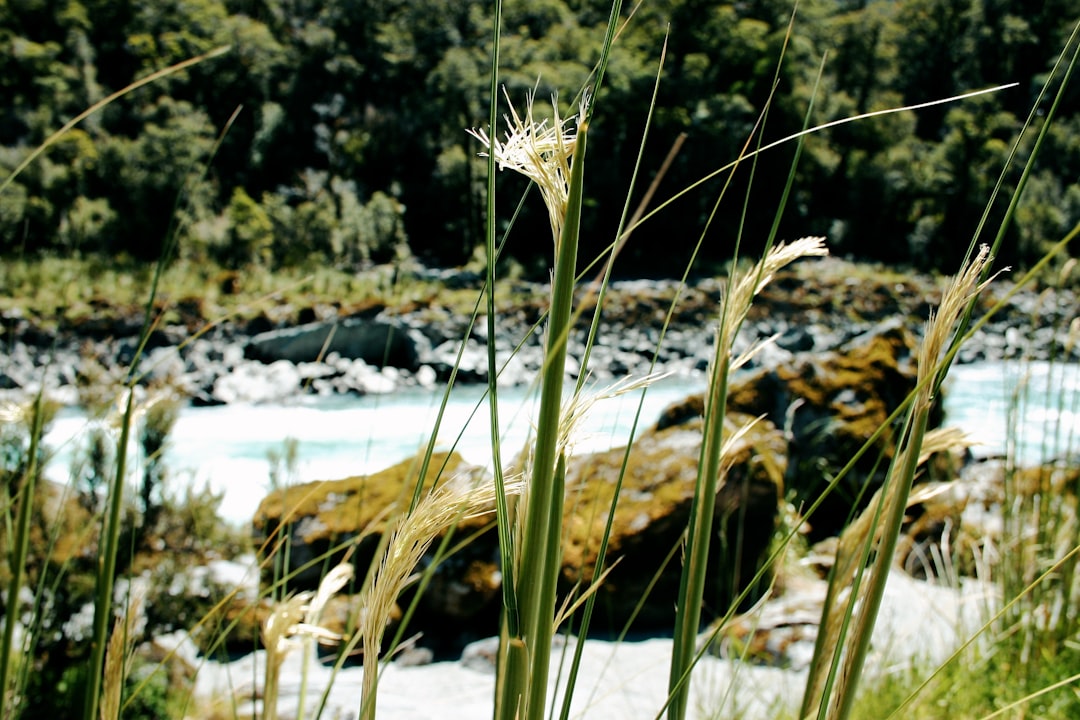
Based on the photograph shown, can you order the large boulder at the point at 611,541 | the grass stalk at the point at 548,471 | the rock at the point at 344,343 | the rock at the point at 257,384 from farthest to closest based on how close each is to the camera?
the rock at the point at 344,343, the rock at the point at 257,384, the large boulder at the point at 611,541, the grass stalk at the point at 548,471

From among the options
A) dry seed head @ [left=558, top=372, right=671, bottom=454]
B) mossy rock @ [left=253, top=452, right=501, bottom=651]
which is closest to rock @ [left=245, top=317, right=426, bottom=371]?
mossy rock @ [left=253, top=452, right=501, bottom=651]

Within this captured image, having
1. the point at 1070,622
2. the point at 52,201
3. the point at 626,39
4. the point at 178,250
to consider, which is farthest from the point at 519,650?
the point at 626,39

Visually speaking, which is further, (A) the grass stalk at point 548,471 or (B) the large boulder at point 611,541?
(B) the large boulder at point 611,541

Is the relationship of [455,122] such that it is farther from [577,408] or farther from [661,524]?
[577,408]

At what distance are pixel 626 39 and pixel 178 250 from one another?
1831cm

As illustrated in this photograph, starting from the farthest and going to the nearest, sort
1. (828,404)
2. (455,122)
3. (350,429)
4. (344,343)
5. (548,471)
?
(455,122) < (344,343) < (350,429) < (828,404) < (548,471)

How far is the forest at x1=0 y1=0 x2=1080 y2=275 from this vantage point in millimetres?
20547

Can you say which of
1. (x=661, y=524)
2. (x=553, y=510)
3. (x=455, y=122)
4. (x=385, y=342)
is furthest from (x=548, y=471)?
(x=455, y=122)

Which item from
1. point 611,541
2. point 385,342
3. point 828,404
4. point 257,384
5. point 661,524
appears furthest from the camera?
point 257,384

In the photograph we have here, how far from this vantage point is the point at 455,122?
77.1 feet

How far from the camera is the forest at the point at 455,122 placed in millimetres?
20547

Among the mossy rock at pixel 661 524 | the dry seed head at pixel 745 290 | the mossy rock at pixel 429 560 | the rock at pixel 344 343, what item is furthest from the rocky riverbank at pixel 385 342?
the dry seed head at pixel 745 290

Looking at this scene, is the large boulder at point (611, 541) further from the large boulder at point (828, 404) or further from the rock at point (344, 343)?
the rock at point (344, 343)

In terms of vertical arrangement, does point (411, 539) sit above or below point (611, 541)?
above
